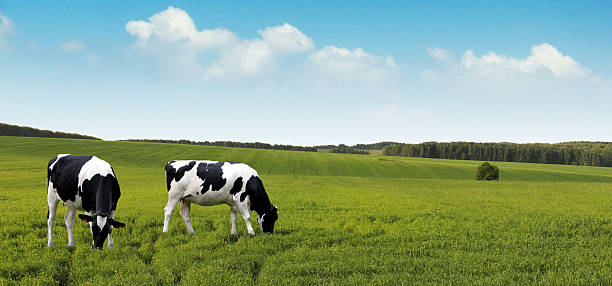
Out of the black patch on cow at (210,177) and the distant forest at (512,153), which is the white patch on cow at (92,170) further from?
the distant forest at (512,153)

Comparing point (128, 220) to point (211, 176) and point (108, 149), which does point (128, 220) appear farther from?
point (108, 149)

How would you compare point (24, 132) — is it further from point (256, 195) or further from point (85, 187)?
point (256, 195)

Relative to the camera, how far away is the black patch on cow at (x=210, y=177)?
9562mm

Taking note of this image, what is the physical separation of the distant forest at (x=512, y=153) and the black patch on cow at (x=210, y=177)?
481 ft

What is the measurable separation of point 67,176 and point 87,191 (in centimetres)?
80

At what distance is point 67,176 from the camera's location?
829 centimetres

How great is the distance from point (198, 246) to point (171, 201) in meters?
2.09

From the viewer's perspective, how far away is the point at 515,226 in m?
11.6

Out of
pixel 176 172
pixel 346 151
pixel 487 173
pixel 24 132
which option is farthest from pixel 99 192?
pixel 346 151

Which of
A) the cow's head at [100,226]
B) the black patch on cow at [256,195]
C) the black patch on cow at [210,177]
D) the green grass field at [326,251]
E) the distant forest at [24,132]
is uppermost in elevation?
the distant forest at [24,132]

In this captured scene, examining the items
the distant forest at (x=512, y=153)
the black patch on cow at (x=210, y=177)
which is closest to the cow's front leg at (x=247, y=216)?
the black patch on cow at (x=210, y=177)

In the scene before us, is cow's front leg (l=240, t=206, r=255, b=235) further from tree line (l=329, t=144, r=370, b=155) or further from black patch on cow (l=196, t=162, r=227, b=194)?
tree line (l=329, t=144, r=370, b=155)

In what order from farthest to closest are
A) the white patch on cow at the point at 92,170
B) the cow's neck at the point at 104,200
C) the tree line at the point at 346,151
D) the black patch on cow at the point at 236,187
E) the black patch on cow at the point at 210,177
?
the tree line at the point at 346,151 → the black patch on cow at the point at 236,187 → the black patch on cow at the point at 210,177 → the white patch on cow at the point at 92,170 → the cow's neck at the point at 104,200

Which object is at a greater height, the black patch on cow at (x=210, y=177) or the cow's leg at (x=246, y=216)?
the black patch on cow at (x=210, y=177)
